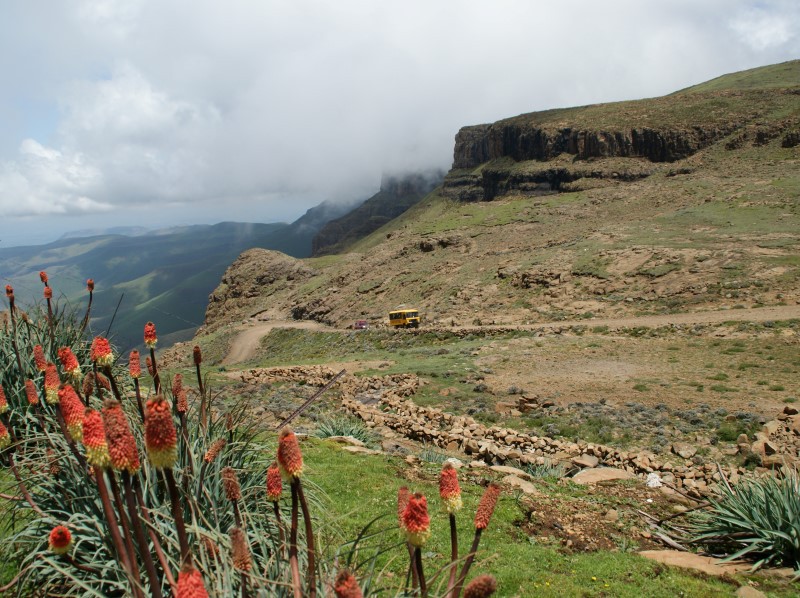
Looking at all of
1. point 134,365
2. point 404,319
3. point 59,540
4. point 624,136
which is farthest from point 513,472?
Result: point 624,136

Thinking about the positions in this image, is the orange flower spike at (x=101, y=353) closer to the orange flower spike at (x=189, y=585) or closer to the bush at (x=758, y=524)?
the orange flower spike at (x=189, y=585)

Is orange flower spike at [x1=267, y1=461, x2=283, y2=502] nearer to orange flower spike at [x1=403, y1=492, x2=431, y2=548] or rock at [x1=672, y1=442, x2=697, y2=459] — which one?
orange flower spike at [x1=403, y1=492, x2=431, y2=548]

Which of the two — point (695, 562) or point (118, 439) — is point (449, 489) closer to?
point (118, 439)

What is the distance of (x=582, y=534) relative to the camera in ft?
24.3

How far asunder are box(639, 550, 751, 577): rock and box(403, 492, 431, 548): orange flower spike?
565 cm

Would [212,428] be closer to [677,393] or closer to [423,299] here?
[677,393]

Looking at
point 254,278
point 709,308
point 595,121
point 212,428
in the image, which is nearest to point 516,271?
point 709,308

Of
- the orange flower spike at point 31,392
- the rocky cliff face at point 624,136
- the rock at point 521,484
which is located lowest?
the rock at point 521,484

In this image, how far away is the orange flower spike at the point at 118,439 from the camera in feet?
5.99

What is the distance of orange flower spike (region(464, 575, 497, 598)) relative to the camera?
1834mm

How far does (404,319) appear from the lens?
4181 centimetres

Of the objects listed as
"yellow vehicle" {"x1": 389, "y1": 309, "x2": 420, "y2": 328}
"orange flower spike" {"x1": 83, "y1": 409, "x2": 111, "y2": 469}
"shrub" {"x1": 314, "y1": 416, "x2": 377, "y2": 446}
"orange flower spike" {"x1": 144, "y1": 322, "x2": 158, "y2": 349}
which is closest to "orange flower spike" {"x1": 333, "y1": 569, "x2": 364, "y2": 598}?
"orange flower spike" {"x1": 83, "y1": 409, "x2": 111, "y2": 469}

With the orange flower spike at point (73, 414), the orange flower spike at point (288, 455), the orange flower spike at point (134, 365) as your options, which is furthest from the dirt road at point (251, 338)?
the orange flower spike at point (288, 455)

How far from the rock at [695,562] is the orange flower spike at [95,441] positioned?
6.65m
